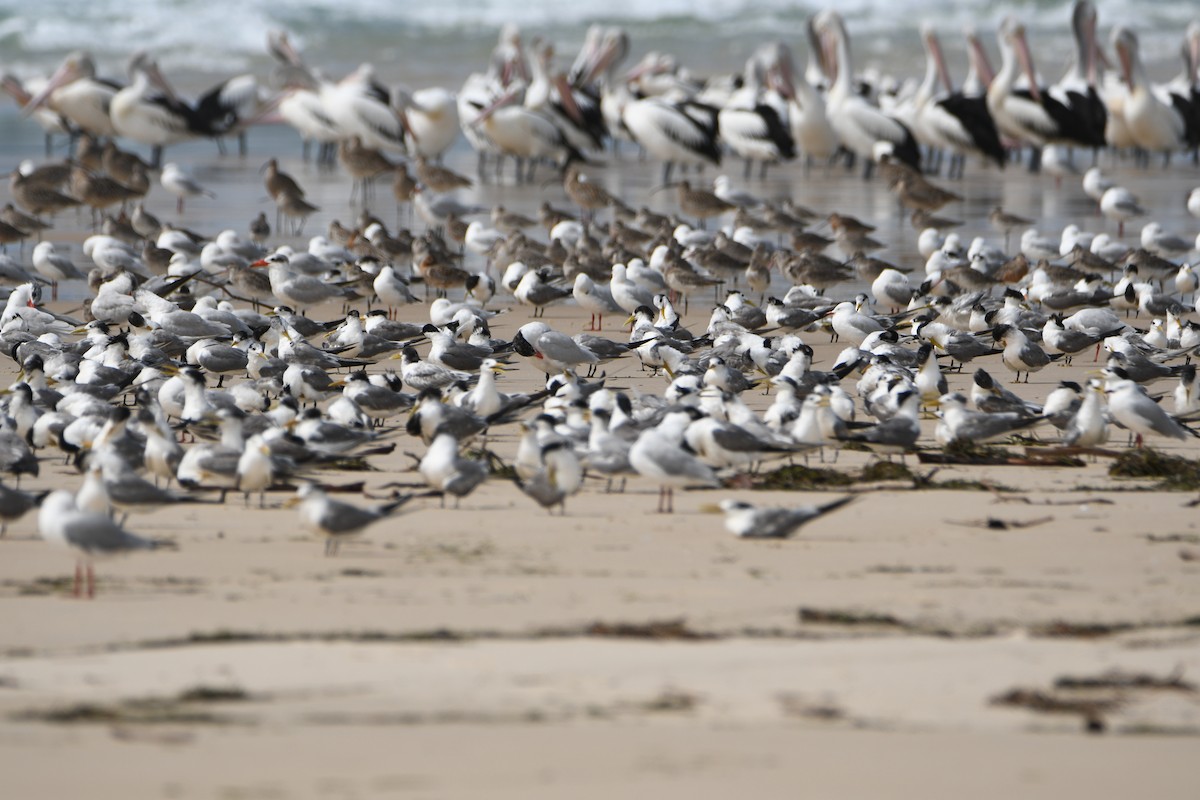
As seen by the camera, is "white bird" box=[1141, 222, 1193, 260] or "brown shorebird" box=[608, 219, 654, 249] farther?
"brown shorebird" box=[608, 219, 654, 249]

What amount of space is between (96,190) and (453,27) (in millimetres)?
39790

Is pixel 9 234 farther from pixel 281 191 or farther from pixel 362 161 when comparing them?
pixel 362 161

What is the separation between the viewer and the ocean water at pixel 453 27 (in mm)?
55656

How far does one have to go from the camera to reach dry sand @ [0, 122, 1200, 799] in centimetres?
548

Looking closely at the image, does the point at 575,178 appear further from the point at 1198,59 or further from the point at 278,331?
the point at 1198,59

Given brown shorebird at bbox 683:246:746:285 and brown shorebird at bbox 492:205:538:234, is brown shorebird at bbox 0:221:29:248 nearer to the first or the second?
brown shorebird at bbox 492:205:538:234

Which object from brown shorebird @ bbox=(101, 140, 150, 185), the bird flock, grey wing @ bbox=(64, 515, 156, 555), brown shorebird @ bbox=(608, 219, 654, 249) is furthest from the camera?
brown shorebird @ bbox=(101, 140, 150, 185)

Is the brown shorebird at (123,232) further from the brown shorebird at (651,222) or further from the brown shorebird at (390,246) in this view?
the brown shorebird at (651,222)

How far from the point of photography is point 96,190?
2283cm

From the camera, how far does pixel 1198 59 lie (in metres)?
39.2

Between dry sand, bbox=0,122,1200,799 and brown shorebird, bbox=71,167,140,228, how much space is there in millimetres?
13580

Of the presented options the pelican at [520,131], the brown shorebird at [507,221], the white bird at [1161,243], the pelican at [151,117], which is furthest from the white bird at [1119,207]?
the pelican at [151,117]

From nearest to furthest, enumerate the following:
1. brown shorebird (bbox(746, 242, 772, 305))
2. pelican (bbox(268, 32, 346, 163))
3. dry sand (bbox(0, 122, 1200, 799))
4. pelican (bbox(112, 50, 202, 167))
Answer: dry sand (bbox(0, 122, 1200, 799))
brown shorebird (bbox(746, 242, 772, 305))
pelican (bbox(112, 50, 202, 167))
pelican (bbox(268, 32, 346, 163))

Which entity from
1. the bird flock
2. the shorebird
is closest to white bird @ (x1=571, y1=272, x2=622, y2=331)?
the bird flock
